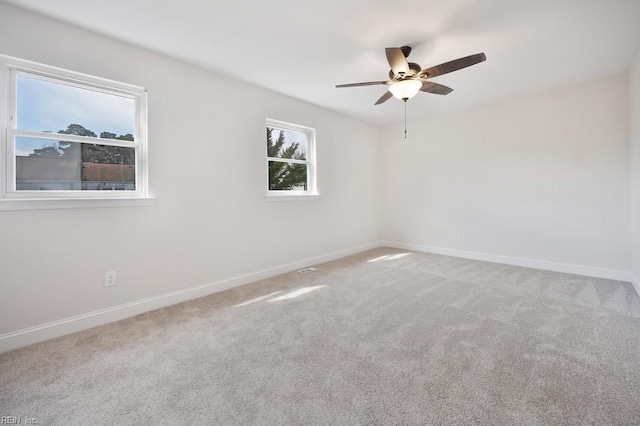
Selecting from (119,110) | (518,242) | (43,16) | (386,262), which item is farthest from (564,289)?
(43,16)

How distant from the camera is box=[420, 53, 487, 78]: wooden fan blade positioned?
2062 mm

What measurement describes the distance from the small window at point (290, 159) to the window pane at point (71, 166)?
64.7 inches

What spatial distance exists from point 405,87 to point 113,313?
11.0ft

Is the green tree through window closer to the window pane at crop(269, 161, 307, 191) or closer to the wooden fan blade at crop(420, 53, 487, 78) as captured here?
the window pane at crop(269, 161, 307, 191)

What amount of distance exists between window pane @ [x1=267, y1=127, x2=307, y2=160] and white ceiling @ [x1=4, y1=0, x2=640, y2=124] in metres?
0.77

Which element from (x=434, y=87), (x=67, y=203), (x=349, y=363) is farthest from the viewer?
(x=434, y=87)

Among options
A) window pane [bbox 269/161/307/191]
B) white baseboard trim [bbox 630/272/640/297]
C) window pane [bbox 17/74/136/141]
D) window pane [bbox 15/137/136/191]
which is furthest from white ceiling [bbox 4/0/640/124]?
white baseboard trim [bbox 630/272/640/297]

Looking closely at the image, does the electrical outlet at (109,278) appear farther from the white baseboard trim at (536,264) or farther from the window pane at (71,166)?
the white baseboard trim at (536,264)

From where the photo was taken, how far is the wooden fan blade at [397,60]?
2109 millimetres

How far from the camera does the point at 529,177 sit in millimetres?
3941

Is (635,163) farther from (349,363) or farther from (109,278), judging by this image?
(109,278)

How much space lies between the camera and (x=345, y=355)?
1.86 metres

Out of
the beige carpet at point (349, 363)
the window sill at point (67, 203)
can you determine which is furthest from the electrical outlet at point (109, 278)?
the window sill at point (67, 203)

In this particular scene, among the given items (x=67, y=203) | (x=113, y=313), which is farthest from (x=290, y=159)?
(x=113, y=313)
